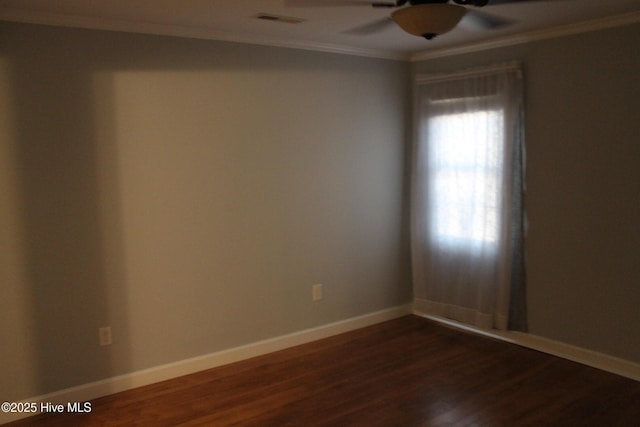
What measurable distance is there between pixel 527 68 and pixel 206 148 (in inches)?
94.5

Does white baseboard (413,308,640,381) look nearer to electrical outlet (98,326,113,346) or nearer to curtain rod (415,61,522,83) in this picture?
curtain rod (415,61,522,83)

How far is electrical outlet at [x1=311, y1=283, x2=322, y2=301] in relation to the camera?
164 inches

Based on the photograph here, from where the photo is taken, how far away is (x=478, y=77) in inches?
158

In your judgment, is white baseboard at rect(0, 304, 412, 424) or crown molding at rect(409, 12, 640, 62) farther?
crown molding at rect(409, 12, 640, 62)

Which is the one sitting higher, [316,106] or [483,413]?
[316,106]

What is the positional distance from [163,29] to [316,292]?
88.4 inches

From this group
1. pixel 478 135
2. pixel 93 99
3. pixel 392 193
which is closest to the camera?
pixel 93 99

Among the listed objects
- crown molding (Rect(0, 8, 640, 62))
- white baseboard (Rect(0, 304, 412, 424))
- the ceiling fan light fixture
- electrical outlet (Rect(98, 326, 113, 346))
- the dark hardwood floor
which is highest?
crown molding (Rect(0, 8, 640, 62))

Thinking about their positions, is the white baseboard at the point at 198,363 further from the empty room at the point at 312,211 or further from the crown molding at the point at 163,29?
the crown molding at the point at 163,29

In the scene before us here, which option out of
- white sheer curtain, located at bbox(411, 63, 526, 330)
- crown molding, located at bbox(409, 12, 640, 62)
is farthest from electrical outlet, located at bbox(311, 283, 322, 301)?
crown molding, located at bbox(409, 12, 640, 62)

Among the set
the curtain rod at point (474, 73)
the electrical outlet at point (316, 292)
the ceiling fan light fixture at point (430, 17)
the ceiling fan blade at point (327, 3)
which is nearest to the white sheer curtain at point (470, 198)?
the curtain rod at point (474, 73)

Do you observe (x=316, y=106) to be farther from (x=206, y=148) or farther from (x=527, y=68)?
(x=527, y=68)

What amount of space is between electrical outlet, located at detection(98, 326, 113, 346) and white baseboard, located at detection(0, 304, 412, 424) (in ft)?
0.78

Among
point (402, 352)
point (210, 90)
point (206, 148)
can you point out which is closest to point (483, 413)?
point (402, 352)
